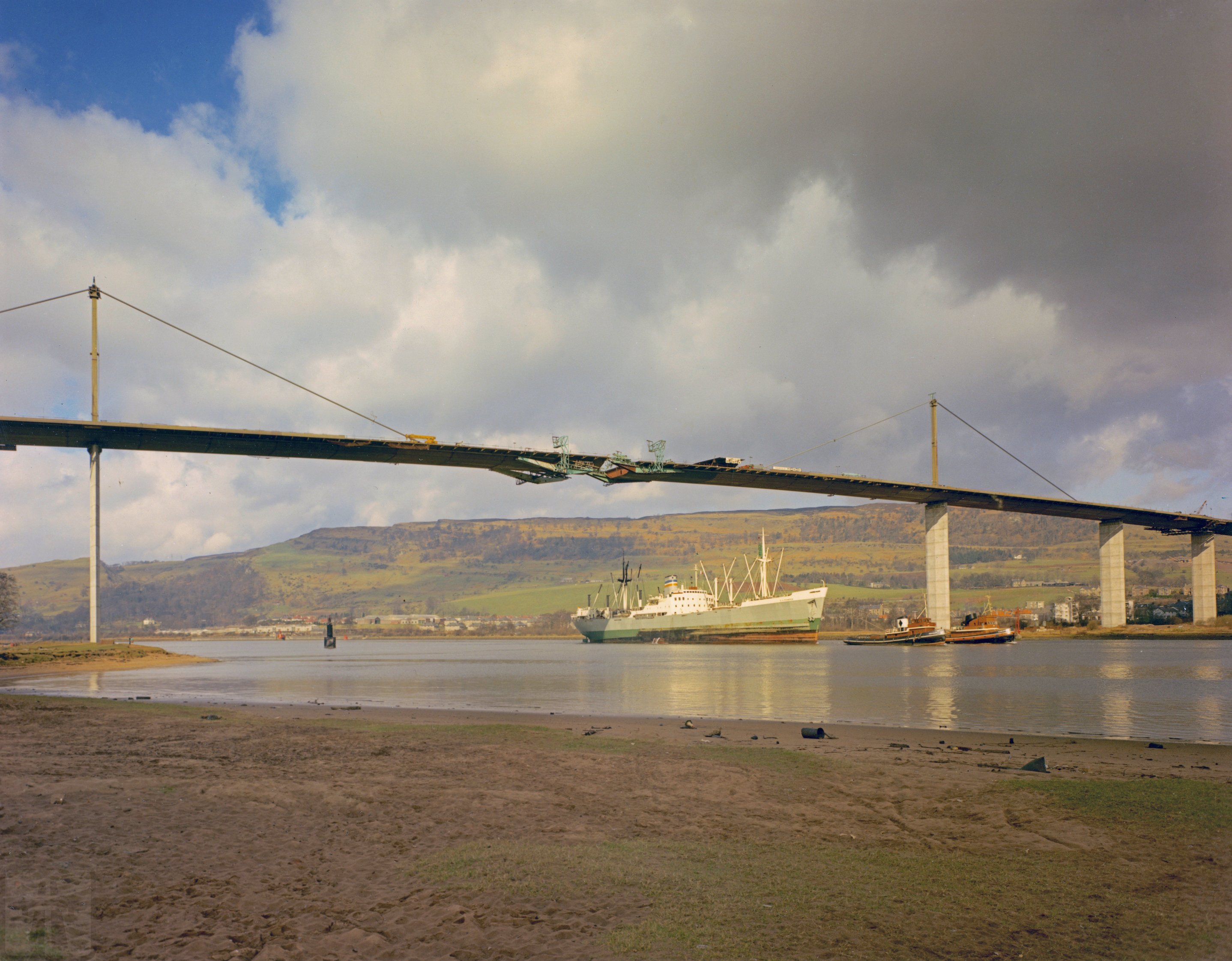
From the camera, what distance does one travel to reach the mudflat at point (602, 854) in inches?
221

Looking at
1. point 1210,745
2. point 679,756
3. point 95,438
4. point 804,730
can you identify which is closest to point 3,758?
point 679,756

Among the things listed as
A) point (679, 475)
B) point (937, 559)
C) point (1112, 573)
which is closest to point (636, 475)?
point (679, 475)

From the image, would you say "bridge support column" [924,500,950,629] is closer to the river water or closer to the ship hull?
the river water

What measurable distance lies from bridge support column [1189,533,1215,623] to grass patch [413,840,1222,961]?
126m

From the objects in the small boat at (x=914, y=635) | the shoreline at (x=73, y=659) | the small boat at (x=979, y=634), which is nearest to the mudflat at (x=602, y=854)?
the shoreline at (x=73, y=659)

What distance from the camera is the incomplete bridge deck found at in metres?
57.8

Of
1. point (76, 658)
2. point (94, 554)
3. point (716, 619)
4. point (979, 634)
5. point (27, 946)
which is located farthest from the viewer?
point (716, 619)

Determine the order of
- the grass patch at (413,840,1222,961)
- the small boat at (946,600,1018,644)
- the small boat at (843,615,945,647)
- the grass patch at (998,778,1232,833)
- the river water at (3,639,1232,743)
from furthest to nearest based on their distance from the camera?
the small boat at (946,600,1018,644), the small boat at (843,615,945,647), the river water at (3,639,1232,743), the grass patch at (998,778,1232,833), the grass patch at (413,840,1222,961)

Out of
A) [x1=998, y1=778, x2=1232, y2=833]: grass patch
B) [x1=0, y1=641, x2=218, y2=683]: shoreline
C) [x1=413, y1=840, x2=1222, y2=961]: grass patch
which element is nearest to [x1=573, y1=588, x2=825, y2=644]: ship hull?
[x1=0, y1=641, x2=218, y2=683]: shoreline

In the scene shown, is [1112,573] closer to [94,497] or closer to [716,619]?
[716,619]

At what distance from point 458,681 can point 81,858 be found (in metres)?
35.2

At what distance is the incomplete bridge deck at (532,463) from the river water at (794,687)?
703 inches

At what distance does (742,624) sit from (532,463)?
152 feet

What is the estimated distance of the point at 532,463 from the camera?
7650cm
